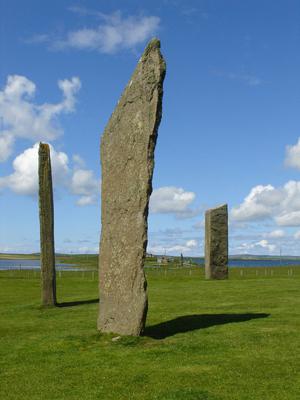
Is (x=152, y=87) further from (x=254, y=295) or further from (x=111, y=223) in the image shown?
(x=254, y=295)

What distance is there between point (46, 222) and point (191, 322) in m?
6.88

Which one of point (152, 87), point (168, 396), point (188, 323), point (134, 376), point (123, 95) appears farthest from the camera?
point (188, 323)

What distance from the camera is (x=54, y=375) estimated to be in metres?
8.92

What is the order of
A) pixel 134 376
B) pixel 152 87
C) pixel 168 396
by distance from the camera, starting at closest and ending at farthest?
pixel 168 396, pixel 134 376, pixel 152 87

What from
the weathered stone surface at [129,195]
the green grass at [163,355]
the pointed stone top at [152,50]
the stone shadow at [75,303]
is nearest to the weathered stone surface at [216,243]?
the stone shadow at [75,303]

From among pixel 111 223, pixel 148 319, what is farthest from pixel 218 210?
pixel 111 223

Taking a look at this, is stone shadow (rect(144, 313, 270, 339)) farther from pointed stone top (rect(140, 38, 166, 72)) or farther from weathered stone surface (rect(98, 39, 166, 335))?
pointed stone top (rect(140, 38, 166, 72))

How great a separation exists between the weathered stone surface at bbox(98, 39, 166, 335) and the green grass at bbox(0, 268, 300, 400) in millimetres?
673

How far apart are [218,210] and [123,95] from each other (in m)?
18.5

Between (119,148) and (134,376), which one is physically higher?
(119,148)

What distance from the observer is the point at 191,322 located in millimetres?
13305

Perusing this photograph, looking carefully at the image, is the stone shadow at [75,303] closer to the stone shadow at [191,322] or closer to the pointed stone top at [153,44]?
the stone shadow at [191,322]

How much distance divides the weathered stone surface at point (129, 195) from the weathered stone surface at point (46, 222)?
6.32 meters

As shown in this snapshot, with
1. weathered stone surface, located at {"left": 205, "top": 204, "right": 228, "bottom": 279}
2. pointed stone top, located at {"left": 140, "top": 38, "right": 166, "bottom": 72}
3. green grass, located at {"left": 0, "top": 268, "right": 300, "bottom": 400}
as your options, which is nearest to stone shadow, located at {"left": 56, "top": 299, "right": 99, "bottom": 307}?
green grass, located at {"left": 0, "top": 268, "right": 300, "bottom": 400}
